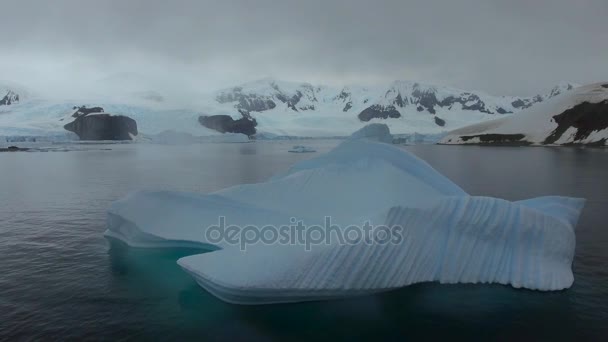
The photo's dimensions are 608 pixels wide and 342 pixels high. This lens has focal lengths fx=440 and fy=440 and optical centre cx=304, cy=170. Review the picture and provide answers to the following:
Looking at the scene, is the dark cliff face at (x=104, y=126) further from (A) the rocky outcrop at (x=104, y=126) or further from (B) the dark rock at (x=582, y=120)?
(B) the dark rock at (x=582, y=120)

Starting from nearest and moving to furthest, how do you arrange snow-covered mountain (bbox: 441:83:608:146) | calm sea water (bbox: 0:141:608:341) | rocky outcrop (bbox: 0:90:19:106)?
calm sea water (bbox: 0:141:608:341), snow-covered mountain (bbox: 441:83:608:146), rocky outcrop (bbox: 0:90:19:106)

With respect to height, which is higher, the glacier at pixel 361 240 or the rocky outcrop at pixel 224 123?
the rocky outcrop at pixel 224 123

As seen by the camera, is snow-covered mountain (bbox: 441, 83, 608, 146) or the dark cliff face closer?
snow-covered mountain (bbox: 441, 83, 608, 146)

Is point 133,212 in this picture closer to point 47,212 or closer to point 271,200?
point 271,200

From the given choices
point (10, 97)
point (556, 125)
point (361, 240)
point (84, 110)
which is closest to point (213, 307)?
point (361, 240)

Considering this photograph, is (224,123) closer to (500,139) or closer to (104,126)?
(104,126)

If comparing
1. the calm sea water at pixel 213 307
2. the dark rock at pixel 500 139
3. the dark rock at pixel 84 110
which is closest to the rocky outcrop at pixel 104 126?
the dark rock at pixel 84 110

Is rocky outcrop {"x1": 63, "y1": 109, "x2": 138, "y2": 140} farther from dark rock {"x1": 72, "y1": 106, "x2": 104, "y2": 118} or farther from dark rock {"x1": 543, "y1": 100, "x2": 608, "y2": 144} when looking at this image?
dark rock {"x1": 543, "y1": 100, "x2": 608, "y2": 144}

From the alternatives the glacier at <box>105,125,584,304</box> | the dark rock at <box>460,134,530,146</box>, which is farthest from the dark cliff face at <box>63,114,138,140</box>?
the glacier at <box>105,125,584,304</box>
